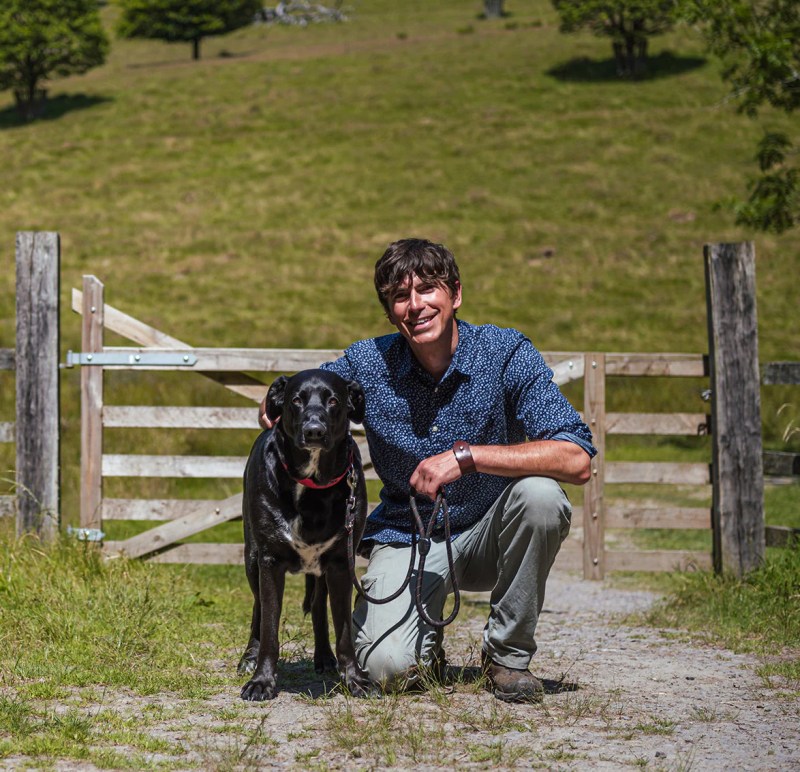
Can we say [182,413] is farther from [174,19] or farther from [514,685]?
[174,19]

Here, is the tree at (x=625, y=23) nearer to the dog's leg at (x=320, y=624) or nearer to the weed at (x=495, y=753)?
the dog's leg at (x=320, y=624)

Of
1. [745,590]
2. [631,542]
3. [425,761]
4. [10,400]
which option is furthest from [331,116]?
[425,761]

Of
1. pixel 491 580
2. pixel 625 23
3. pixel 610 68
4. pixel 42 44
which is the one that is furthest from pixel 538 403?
pixel 42 44

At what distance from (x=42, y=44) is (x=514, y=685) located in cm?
4622

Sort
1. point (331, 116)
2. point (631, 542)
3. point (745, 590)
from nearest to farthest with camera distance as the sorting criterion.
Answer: point (745, 590)
point (631, 542)
point (331, 116)

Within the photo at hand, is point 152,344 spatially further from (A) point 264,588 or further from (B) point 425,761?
(B) point 425,761

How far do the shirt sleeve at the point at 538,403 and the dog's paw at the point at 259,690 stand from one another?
1378 mm

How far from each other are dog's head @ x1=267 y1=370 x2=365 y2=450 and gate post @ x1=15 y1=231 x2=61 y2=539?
2.86 meters

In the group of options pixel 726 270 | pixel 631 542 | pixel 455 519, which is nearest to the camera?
pixel 455 519

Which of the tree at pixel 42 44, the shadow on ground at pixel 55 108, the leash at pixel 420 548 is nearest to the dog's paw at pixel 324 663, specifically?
the leash at pixel 420 548

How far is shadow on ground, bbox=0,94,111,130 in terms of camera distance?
4100 centimetres

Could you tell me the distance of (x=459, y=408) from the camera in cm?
416

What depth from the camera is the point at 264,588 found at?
3.94 m

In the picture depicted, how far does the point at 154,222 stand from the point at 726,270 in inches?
915
